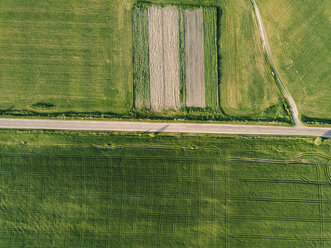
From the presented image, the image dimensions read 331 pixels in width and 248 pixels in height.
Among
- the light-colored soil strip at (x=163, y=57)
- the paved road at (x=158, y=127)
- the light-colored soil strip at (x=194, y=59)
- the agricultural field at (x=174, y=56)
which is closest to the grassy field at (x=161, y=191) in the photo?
the paved road at (x=158, y=127)

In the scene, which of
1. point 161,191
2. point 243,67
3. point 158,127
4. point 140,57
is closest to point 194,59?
point 243,67

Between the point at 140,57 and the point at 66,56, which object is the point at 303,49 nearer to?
the point at 140,57

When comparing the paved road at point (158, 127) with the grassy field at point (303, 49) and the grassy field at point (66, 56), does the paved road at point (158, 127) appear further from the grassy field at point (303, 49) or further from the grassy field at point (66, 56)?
the grassy field at point (303, 49)

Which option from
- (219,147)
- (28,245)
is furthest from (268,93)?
(28,245)

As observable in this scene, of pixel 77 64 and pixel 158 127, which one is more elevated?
pixel 77 64

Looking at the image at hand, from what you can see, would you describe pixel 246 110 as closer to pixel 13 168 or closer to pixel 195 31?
pixel 195 31

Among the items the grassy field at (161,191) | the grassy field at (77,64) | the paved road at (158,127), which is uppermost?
the grassy field at (77,64)
